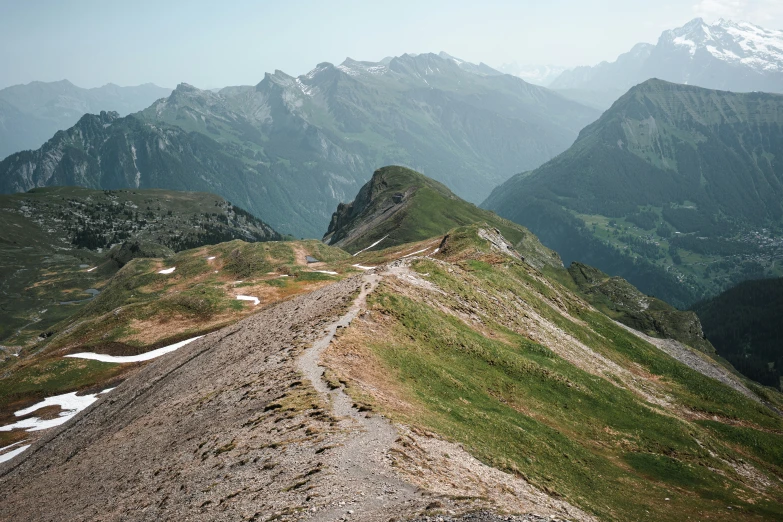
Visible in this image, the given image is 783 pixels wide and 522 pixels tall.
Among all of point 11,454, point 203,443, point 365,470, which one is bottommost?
point 11,454

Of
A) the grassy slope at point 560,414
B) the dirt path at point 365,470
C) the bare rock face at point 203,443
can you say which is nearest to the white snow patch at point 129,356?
the bare rock face at point 203,443

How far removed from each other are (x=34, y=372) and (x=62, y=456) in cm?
3573

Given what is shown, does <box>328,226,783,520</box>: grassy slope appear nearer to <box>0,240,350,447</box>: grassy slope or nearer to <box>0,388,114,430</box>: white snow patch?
<box>0,240,350,447</box>: grassy slope

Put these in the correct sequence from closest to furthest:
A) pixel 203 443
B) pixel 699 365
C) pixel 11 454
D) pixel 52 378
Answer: pixel 203 443, pixel 11 454, pixel 52 378, pixel 699 365

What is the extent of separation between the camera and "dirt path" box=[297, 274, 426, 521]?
17.7 m

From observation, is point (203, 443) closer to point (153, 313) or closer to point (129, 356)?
point (129, 356)

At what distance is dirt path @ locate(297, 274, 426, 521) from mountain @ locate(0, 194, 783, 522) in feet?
0.32

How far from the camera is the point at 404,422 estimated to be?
25172 mm

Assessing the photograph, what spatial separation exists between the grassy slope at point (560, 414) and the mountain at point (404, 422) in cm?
21

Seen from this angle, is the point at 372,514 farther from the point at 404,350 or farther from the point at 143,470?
the point at 404,350

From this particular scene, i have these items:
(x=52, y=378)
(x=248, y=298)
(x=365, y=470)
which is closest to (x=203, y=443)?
(x=365, y=470)

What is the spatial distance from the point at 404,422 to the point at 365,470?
16.9ft

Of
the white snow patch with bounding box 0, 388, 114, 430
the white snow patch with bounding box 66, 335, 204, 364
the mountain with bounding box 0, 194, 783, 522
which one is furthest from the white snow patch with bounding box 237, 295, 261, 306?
the white snow patch with bounding box 0, 388, 114, 430

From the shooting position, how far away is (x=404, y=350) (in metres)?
38.4
